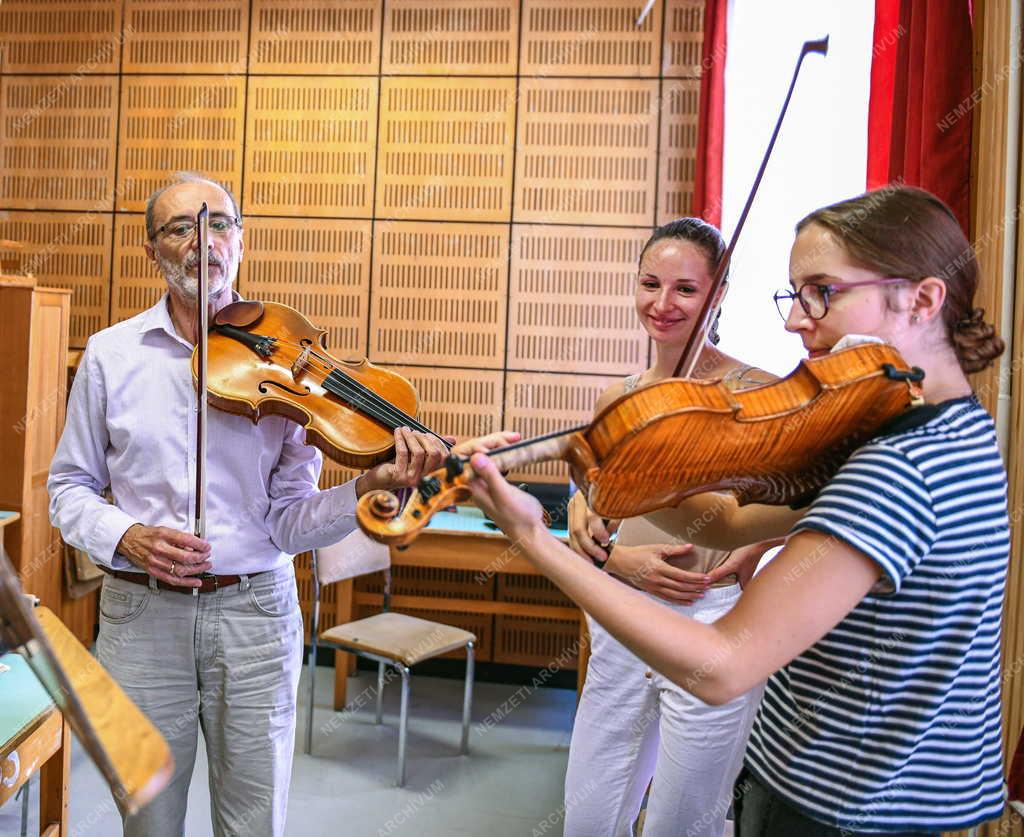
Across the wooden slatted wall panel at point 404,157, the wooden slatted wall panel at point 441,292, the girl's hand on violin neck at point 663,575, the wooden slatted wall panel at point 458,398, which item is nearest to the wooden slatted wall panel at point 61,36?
the wooden slatted wall panel at point 404,157

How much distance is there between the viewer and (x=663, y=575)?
70.4 inches

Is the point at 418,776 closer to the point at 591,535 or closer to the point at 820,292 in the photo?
the point at 591,535

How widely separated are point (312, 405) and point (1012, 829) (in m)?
1.64

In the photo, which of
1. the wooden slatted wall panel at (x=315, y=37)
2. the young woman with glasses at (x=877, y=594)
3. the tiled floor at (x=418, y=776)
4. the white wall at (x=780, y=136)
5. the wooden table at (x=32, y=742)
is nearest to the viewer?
the young woman with glasses at (x=877, y=594)

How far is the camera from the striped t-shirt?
0.94 m

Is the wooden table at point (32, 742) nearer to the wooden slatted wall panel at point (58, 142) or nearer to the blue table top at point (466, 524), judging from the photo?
the blue table top at point (466, 524)

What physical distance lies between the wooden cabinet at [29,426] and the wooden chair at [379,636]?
1.20 metres

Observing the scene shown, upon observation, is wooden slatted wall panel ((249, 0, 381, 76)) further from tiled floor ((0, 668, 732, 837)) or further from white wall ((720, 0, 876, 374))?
tiled floor ((0, 668, 732, 837))

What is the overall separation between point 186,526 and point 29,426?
2.27 meters

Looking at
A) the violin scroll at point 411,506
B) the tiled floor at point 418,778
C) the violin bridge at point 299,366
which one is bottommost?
Answer: the tiled floor at point 418,778

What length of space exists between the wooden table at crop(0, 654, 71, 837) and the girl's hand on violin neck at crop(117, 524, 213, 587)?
0.96ft

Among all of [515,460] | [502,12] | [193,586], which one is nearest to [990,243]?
[515,460]

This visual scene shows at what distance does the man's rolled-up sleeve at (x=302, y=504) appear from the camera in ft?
6.34

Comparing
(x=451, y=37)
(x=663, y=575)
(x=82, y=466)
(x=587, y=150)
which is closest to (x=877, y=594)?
(x=663, y=575)
